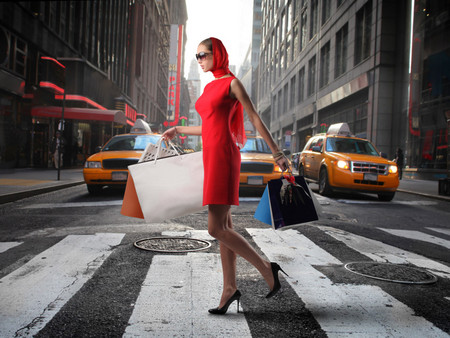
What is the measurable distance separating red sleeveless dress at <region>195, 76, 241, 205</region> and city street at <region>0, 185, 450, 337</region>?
79 centimetres

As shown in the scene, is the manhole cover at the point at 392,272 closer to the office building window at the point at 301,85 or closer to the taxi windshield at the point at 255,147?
the taxi windshield at the point at 255,147

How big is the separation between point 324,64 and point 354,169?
2625 centimetres

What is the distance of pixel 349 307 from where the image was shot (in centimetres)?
307

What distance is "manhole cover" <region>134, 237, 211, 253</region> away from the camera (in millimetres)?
4785

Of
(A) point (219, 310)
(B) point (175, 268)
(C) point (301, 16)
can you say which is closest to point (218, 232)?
(A) point (219, 310)

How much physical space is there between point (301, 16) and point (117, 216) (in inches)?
1617

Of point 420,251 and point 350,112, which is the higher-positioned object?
point 350,112

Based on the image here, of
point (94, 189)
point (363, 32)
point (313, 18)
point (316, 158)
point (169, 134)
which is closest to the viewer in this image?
point (169, 134)

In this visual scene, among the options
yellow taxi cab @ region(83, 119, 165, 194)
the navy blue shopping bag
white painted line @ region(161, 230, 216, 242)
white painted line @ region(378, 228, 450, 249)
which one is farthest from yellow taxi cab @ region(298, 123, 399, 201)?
the navy blue shopping bag

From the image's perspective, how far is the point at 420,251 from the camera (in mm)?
5262

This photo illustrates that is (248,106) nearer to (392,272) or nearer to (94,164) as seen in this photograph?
(392,272)

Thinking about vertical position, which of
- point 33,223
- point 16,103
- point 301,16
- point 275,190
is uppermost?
point 301,16

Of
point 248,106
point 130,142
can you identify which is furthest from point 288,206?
point 130,142

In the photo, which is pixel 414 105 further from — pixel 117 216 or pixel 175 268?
pixel 175 268
